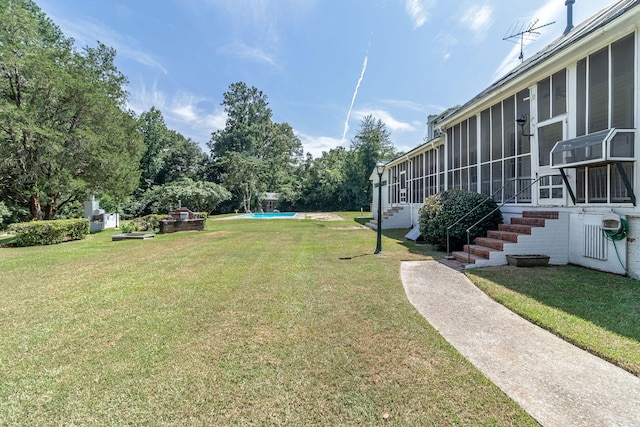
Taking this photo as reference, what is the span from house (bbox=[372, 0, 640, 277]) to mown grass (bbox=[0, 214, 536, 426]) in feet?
13.7

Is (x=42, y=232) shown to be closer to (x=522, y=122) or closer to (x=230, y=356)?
(x=230, y=356)

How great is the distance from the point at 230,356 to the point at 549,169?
824 cm

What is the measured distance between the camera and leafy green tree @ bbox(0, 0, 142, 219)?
41.1 feet

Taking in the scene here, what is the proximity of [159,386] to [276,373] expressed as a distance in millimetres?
993

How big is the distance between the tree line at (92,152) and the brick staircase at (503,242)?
55.9 feet

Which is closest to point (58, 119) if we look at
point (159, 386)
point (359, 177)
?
point (159, 386)

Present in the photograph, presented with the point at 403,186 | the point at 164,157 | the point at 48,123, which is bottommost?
the point at 403,186

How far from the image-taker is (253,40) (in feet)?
51.7

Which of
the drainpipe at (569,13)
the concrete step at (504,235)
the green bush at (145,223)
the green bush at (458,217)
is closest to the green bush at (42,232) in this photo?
the green bush at (145,223)

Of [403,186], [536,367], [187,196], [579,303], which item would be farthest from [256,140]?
[536,367]

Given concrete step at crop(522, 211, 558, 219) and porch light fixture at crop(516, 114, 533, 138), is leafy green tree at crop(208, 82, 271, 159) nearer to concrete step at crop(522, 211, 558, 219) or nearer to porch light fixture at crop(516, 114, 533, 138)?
porch light fixture at crop(516, 114, 533, 138)

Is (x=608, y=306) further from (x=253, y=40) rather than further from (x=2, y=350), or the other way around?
(x=253, y=40)

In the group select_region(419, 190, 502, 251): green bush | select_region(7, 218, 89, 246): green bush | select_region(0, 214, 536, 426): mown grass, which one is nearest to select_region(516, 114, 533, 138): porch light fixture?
select_region(419, 190, 502, 251): green bush

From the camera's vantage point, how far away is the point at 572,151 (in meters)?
5.98
